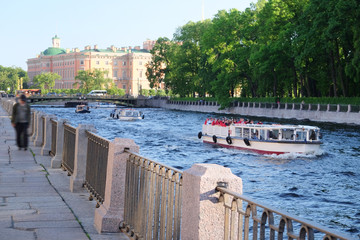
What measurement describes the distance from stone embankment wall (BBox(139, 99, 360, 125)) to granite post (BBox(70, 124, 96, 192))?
50430mm

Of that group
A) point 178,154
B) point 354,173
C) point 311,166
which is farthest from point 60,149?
point 178,154

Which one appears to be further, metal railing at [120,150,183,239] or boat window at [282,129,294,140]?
boat window at [282,129,294,140]

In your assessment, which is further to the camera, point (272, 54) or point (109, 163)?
point (272, 54)

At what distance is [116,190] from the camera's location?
28.1 feet

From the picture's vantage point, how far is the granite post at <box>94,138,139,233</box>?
8445 mm

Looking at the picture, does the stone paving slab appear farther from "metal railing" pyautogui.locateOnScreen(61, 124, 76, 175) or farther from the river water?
the river water

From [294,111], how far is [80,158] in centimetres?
6324

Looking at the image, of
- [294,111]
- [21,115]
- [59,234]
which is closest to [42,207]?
[59,234]

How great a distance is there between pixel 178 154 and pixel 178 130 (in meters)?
22.0

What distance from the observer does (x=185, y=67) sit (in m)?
111

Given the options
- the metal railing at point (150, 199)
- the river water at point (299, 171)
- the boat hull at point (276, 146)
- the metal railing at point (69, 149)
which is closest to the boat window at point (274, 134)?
the boat hull at point (276, 146)

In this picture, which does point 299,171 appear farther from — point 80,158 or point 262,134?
point 80,158

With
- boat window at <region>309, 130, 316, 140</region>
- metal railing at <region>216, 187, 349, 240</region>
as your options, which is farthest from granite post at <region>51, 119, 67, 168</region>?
boat window at <region>309, 130, 316, 140</region>

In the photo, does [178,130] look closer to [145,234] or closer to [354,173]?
[354,173]
